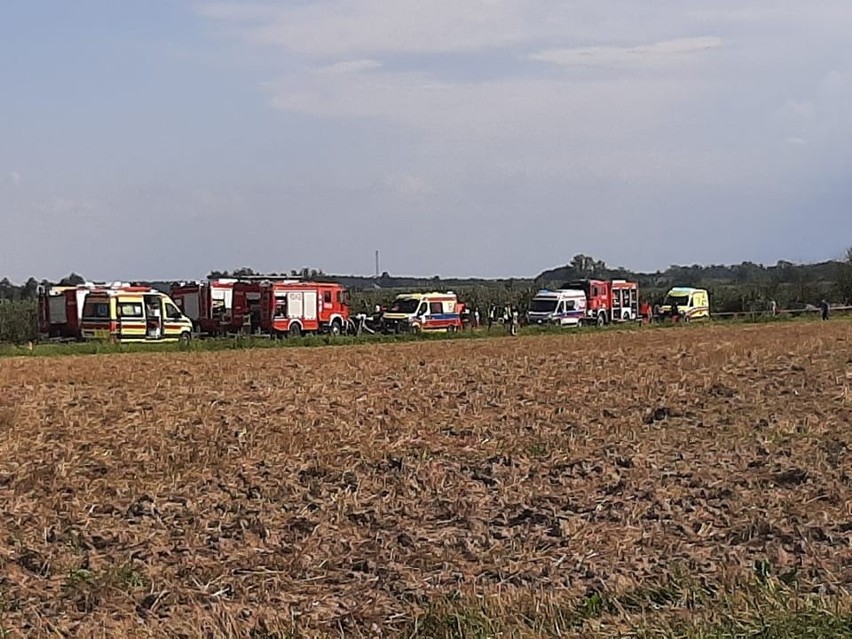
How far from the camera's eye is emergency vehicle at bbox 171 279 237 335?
53406 mm

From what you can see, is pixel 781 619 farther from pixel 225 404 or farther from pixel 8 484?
pixel 225 404

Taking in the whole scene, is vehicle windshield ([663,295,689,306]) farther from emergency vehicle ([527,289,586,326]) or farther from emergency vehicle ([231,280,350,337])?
emergency vehicle ([231,280,350,337])

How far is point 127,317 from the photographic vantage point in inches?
1923

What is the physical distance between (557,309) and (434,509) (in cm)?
4971

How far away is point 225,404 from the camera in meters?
21.7

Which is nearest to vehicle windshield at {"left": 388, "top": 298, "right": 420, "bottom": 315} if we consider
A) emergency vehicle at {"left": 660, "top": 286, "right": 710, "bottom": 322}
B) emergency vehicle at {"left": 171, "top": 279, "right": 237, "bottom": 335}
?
emergency vehicle at {"left": 171, "top": 279, "right": 237, "bottom": 335}

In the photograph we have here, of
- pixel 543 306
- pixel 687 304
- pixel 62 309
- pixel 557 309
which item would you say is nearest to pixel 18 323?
pixel 62 309

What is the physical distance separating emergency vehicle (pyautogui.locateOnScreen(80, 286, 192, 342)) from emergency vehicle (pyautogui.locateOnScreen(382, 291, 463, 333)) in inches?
390

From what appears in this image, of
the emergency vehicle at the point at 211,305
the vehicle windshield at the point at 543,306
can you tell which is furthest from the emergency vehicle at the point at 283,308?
the vehicle windshield at the point at 543,306

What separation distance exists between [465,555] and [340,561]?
1038 mm

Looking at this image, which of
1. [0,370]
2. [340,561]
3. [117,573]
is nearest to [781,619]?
[340,561]

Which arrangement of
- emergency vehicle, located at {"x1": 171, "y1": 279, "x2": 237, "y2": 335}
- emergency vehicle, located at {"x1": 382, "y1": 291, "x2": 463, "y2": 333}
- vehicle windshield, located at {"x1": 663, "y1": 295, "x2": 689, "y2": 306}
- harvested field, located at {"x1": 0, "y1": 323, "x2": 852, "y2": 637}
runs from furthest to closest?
1. vehicle windshield, located at {"x1": 663, "y1": 295, "x2": 689, "y2": 306}
2. emergency vehicle, located at {"x1": 382, "y1": 291, "x2": 463, "y2": 333}
3. emergency vehicle, located at {"x1": 171, "y1": 279, "x2": 237, "y2": 335}
4. harvested field, located at {"x1": 0, "y1": 323, "x2": 852, "y2": 637}

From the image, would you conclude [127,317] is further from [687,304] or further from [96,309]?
[687,304]

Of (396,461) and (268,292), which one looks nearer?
(396,461)
